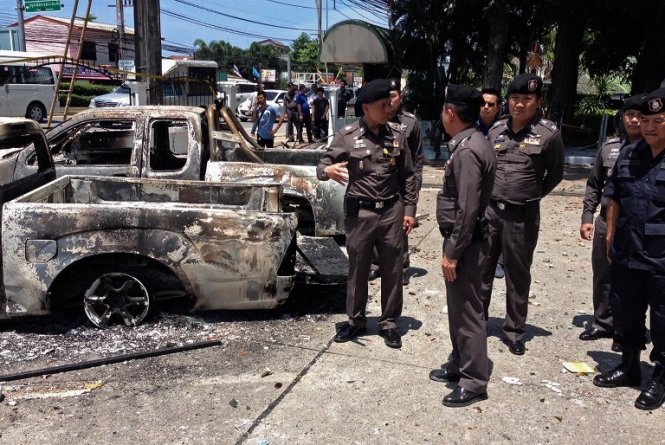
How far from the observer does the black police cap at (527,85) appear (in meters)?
4.07

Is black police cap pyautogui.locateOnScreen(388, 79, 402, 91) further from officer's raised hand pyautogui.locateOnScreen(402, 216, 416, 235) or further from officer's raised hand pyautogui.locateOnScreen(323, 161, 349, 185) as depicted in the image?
officer's raised hand pyautogui.locateOnScreen(402, 216, 416, 235)

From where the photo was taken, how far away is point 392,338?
14.8 ft

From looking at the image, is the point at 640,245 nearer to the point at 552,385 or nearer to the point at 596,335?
the point at 552,385

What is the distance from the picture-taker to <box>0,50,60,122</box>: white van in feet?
74.5

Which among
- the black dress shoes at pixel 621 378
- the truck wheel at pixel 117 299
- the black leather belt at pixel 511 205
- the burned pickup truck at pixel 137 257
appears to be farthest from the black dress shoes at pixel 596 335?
the truck wheel at pixel 117 299

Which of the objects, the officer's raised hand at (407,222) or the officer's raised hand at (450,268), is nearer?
the officer's raised hand at (450,268)

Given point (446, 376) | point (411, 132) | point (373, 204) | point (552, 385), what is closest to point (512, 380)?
point (552, 385)

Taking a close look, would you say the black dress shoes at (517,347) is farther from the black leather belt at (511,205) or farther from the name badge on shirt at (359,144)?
the name badge on shirt at (359,144)

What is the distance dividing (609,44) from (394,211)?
15.7 m

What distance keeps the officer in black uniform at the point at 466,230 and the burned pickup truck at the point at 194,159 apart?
120 inches

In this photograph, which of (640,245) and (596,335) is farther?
(596,335)

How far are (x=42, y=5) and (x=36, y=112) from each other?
526 cm

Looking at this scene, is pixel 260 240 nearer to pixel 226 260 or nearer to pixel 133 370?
pixel 226 260

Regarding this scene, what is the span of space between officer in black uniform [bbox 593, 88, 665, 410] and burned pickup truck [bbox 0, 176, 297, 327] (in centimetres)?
224
